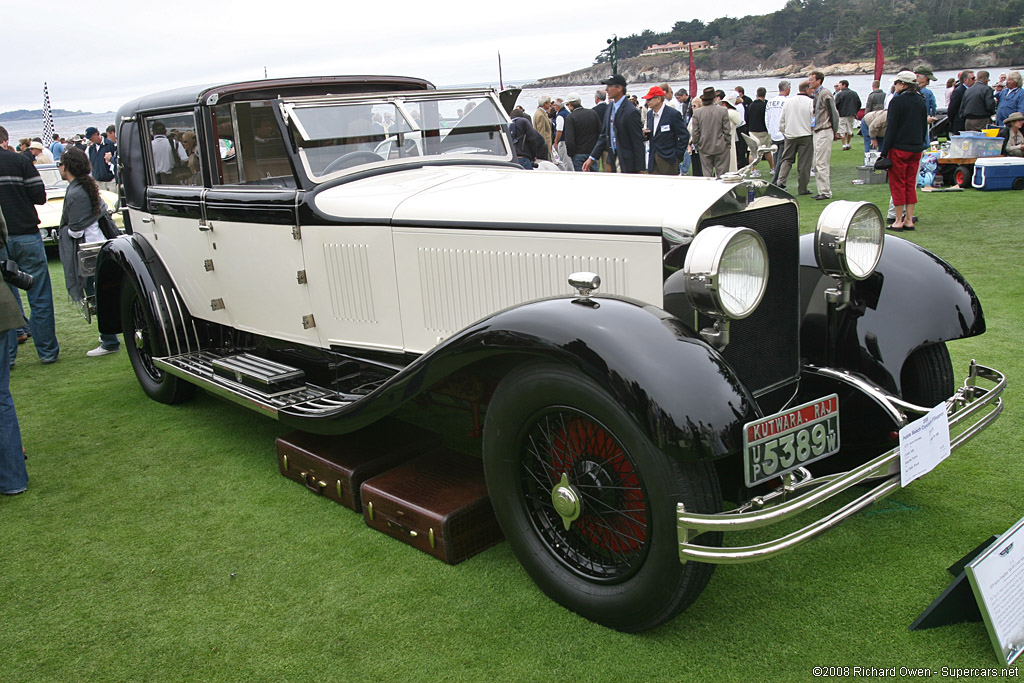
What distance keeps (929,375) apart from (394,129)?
9.67 ft

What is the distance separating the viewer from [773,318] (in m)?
3.17

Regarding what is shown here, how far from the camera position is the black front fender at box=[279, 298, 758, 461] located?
229 centimetres

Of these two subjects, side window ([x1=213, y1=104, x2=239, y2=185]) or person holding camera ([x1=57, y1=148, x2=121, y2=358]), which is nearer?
side window ([x1=213, y1=104, x2=239, y2=185])

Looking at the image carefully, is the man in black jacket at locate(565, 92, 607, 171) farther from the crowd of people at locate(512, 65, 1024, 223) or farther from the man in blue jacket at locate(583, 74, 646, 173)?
the man in blue jacket at locate(583, 74, 646, 173)

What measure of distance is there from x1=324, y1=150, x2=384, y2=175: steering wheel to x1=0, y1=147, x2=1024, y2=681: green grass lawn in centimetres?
168

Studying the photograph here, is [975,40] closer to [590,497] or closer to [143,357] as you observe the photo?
[143,357]

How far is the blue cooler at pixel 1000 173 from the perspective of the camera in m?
11.7

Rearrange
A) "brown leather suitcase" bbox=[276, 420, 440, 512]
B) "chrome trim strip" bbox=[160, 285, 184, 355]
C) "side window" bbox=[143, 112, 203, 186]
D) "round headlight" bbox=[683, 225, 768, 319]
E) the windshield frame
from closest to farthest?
"round headlight" bbox=[683, 225, 768, 319]
"brown leather suitcase" bbox=[276, 420, 440, 512]
the windshield frame
"side window" bbox=[143, 112, 203, 186]
"chrome trim strip" bbox=[160, 285, 184, 355]

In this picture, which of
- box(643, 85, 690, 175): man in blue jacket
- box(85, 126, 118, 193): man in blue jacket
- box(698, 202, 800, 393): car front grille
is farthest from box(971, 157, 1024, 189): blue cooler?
box(85, 126, 118, 193): man in blue jacket

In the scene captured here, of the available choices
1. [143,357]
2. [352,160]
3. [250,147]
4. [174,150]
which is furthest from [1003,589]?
[143,357]

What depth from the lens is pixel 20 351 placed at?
7.17 metres

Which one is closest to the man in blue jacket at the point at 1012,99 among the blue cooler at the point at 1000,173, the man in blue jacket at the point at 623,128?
the blue cooler at the point at 1000,173

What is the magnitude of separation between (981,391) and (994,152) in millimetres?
11555

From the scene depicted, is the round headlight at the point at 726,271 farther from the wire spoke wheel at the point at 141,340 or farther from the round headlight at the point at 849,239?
the wire spoke wheel at the point at 141,340
